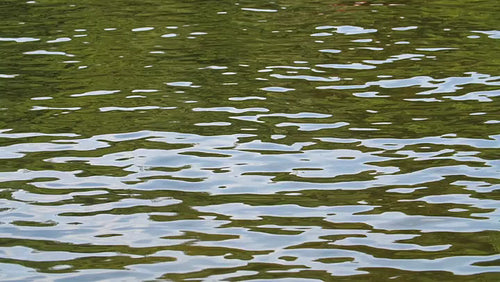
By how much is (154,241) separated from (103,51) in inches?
339

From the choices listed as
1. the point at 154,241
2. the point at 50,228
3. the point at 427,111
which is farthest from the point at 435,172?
the point at 50,228

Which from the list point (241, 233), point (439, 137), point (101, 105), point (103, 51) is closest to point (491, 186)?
point (439, 137)

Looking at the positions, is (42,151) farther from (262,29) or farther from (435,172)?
(262,29)

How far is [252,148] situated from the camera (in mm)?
11969

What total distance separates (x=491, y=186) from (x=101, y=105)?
5.87 meters

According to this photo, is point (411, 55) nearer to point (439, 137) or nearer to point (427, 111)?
point (427, 111)

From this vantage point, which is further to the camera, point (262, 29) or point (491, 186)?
point (262, 29)

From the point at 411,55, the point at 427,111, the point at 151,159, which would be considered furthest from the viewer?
the point at 411,55

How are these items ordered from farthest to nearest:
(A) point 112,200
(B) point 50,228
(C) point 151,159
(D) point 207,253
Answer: (C) point 151,159, (A) point 112,200, (B) point 50,228, (D) point 207,253

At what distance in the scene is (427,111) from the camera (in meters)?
13.3

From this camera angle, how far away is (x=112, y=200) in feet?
33.7

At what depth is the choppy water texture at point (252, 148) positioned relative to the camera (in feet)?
29.0

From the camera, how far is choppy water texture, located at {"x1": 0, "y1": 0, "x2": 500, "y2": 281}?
29.0 feet

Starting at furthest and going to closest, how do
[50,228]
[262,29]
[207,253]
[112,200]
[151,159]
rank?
[262,29]
[151,159]
[112,200]
[50,228]
[207,253]
